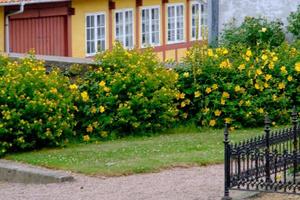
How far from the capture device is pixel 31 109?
640 inches

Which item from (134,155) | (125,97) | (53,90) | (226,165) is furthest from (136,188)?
(125,97)

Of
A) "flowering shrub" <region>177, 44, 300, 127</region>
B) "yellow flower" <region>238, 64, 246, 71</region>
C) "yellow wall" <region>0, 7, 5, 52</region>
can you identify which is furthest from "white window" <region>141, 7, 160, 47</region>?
"yellow flower" <region>238, 64, 246, 71</region>

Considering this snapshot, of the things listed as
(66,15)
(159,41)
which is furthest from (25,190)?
(159,41)

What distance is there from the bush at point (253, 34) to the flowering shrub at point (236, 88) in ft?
11.9

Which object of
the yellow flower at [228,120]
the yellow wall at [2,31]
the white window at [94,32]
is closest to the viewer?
the yellow flower at [228,120]

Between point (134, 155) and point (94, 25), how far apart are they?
49.1 ft

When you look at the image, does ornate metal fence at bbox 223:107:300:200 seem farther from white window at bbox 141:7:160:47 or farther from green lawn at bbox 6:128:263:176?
white window at bbox 141:7:160:47

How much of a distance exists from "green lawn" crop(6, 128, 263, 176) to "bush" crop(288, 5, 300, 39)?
654cm

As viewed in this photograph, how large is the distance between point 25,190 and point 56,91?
11.8 feet

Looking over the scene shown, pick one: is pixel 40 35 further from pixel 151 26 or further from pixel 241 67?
pixel 241 67

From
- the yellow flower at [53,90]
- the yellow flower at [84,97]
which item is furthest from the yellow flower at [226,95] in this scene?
the yellow flower at [53,90]

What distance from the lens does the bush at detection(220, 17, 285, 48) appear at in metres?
23.3

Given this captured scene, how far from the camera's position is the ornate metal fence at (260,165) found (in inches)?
479

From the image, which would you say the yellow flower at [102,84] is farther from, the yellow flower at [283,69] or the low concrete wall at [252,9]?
the low concrete wall at [252,9]
